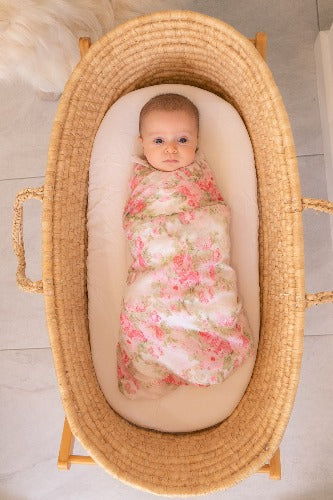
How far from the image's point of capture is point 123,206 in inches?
49.1

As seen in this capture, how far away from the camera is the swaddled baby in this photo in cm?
111

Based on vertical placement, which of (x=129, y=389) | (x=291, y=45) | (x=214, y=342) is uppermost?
(x=291, y=45)

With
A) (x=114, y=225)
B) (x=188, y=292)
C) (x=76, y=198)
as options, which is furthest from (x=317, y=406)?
(x=76, y=198)

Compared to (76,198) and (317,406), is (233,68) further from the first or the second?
(317,406)

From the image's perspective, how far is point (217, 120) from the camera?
1.25m

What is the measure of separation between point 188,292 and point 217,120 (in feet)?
1.41

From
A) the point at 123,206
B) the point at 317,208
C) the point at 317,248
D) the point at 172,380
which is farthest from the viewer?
the point at 317,248

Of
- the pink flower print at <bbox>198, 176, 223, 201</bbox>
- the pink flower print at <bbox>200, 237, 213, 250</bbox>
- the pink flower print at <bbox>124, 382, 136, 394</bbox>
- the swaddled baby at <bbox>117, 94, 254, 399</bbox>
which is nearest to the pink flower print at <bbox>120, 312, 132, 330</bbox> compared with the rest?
the swaddled baby at <bbox>117, 94, 254, 399</bbox>

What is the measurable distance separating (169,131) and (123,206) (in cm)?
21

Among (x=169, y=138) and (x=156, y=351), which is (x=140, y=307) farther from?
(x=169, y=138)

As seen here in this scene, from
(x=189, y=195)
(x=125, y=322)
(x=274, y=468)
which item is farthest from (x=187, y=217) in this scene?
(x=274, y=468)

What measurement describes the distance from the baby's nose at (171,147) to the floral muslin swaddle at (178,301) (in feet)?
0.20

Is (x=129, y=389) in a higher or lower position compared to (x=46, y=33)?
lower

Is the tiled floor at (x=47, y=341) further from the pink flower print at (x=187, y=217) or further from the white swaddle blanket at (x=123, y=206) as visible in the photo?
the pink flower print at (x=187, y=217)
